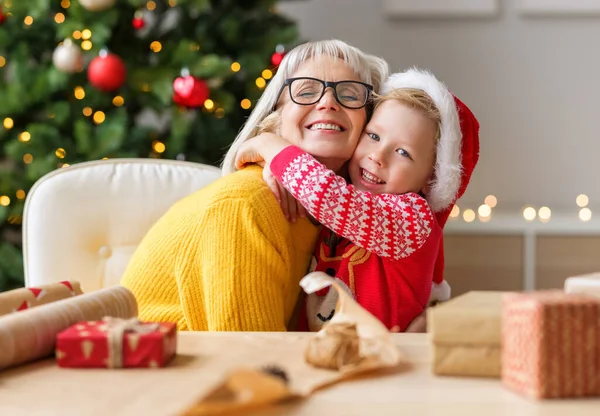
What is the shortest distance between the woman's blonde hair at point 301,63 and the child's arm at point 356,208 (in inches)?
10.1

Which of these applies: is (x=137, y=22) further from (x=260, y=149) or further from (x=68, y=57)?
(x=260, y=149)

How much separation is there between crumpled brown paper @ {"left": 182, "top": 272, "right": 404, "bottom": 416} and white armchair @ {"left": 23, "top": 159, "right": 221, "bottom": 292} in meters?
1.01

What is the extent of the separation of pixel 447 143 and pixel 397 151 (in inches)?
4.2

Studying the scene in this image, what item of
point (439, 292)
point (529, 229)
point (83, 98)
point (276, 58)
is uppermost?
point (276, 58)

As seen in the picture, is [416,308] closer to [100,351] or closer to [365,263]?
[365,263]

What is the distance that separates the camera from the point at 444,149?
159 cm

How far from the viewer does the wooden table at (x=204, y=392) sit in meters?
0.76

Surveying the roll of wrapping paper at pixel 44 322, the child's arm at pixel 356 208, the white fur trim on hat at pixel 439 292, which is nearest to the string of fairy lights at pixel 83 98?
the white fur trim on hat at pixel 439 292

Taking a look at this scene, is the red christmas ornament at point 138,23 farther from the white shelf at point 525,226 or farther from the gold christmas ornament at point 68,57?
the white shelf at point 525,226

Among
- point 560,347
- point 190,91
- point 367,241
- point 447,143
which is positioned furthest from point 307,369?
point 190,91

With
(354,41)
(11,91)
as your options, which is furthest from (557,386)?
(354,41)

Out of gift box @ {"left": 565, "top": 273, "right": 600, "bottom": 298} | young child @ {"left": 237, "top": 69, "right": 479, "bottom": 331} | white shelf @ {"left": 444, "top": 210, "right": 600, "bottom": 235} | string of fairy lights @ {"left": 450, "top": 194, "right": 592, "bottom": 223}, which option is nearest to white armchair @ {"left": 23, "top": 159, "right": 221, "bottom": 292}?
young child @ {"left": 237, "top": 69, "right": 479, "bottom": 331}

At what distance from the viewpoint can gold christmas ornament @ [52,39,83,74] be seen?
105 inches

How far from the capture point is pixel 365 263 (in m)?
1.57
